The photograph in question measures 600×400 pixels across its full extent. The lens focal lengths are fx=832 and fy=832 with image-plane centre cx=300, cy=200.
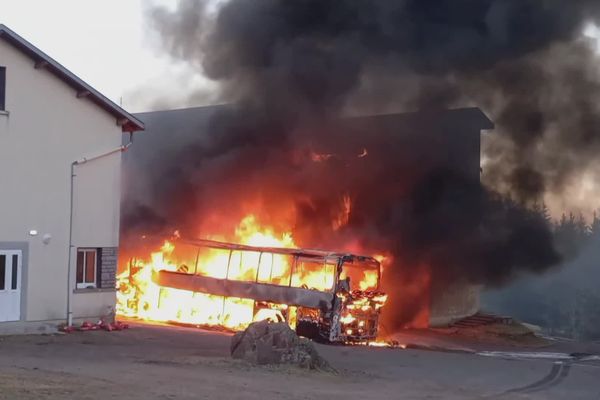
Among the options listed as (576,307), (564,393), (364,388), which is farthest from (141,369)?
(576,307)

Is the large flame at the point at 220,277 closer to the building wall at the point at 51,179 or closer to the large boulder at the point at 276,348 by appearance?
the building wall at the point at 51,179

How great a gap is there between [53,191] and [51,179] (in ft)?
0.89

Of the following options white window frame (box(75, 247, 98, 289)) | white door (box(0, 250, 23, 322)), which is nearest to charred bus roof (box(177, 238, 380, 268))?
white window frame (box(75, 247, 98, 289))

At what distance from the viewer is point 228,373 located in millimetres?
13055

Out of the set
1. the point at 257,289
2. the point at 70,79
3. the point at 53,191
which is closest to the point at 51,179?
the point at 53,191

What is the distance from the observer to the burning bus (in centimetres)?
1897

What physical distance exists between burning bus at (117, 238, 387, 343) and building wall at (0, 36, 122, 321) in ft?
8.92

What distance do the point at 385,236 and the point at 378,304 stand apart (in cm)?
470

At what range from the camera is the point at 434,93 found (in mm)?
23812

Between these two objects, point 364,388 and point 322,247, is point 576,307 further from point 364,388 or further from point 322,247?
point 364,388

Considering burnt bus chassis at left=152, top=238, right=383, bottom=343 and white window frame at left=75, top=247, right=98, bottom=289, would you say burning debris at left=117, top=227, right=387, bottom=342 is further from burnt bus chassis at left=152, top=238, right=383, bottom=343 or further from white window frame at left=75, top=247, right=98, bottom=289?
white window frame at left=75, top=247, right=98, bottom=289

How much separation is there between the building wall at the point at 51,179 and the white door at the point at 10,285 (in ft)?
0.52

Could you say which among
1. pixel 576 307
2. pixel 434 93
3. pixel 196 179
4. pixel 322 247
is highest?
pixel 434 93

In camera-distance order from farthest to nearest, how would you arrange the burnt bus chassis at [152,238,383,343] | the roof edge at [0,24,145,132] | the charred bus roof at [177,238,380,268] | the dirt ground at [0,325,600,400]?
the charred bus roof at [177,238,380,268] → the burnt bus chassis at [152,238,383,343] → the roof edge at [0,24,145,132] → the dirt ground at [0,325,600,400]
